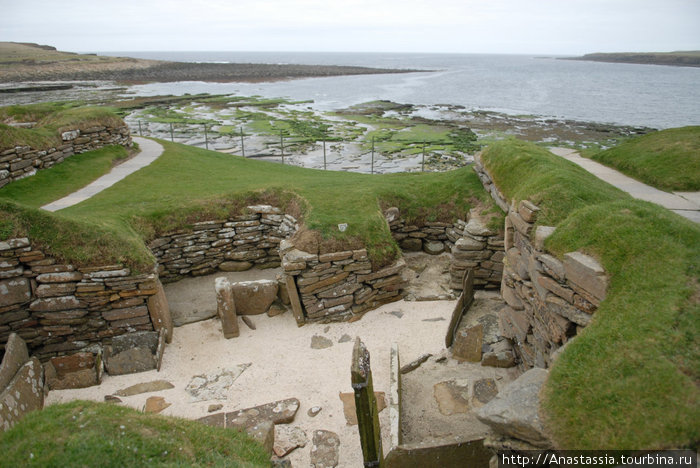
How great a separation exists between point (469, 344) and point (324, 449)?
11.3 feet

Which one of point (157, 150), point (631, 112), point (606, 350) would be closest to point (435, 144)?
point (157, 150)

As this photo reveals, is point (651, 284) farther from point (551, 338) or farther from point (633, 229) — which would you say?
point (551, 338)

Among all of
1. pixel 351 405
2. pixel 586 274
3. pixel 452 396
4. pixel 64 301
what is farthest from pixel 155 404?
pixel 586 274

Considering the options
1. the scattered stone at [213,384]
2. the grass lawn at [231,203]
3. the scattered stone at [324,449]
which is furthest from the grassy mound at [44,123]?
the scattered stone at [324,449]

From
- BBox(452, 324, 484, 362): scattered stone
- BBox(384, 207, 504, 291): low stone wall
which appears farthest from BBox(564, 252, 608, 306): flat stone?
BBox(384, 207, 504, 291): low stone wall

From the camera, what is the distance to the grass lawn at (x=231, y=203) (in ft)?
31.6

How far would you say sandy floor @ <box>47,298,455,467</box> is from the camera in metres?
7.74

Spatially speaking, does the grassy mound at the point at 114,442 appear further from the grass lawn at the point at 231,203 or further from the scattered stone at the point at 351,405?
the grass lawn at the point at 231,203

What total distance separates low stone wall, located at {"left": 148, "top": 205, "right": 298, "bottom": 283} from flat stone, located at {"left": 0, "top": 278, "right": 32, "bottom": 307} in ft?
10.7

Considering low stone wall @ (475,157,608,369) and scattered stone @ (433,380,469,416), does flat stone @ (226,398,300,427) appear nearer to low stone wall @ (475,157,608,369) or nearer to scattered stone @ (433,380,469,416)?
Answer: scattered stone @ (433,380,469,416)

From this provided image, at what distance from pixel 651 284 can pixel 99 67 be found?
428 feet

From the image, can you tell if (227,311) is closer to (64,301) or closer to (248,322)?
(248,322)

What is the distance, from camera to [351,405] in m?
7.75

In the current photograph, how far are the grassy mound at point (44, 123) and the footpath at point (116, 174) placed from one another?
1.90 metres
